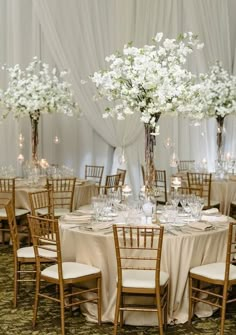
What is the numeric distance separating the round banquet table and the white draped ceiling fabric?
4353 mm

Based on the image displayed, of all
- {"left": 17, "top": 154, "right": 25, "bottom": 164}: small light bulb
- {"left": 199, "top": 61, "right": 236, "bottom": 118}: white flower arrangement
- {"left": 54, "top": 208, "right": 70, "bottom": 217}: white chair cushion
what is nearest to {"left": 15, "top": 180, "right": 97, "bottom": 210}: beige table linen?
{"left": 54, "top": 208, "right": 70, "bottom": 217}: white chair cushion

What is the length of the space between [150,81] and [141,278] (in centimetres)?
176

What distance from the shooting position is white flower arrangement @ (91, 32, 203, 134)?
16.7 ft

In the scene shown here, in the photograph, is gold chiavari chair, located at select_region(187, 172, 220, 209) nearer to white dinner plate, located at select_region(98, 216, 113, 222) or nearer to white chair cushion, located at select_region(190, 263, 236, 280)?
white dinner plate, located at select_region(98, 216, 113, 222)

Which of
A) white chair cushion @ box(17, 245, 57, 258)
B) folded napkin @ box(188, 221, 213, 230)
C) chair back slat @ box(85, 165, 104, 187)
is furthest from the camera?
chair back slat @ box(85, 165, 104, 187)

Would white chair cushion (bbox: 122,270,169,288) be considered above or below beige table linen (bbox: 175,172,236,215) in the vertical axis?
below

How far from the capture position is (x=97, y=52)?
9.13 metres

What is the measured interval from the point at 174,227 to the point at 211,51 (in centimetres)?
617

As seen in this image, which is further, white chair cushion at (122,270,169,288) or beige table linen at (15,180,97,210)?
beige table linen at (15,180,97,210)

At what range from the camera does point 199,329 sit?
15.5 ft

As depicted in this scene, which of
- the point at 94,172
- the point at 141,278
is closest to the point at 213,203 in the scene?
the point at 94,172

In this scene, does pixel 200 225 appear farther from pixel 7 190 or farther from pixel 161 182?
pixel 161 182

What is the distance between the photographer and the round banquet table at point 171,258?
15.6ft

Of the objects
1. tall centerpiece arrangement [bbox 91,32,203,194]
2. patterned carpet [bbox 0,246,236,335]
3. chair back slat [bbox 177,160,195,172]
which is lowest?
patterned carpet [bbox 0,246,236,335]
